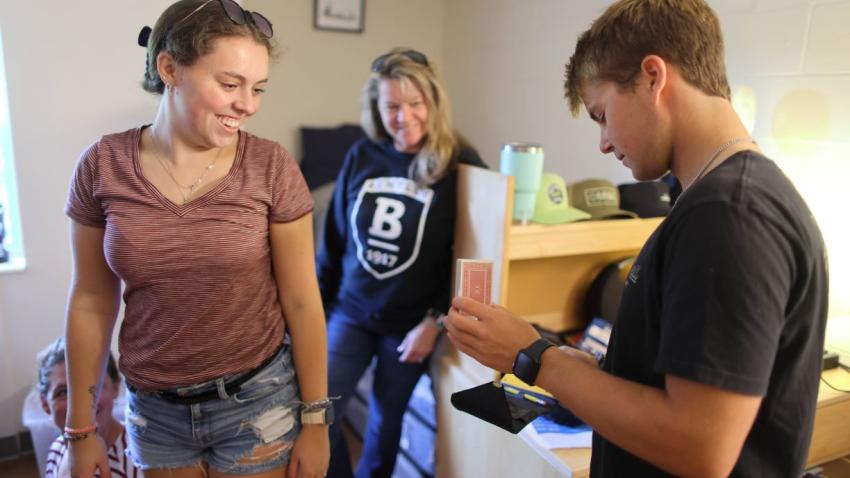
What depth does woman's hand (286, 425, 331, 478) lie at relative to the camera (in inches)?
45.2

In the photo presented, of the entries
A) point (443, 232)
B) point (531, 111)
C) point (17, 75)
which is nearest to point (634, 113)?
point (443, 232)

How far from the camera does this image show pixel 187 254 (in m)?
1.04

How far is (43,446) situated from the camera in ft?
6.12

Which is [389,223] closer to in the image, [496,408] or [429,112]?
[429,112]

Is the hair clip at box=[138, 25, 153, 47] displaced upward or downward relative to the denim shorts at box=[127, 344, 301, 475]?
upward

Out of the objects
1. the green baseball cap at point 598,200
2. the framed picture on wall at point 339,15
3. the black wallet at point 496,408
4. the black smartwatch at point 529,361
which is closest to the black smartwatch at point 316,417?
the black wallet at point 496,408

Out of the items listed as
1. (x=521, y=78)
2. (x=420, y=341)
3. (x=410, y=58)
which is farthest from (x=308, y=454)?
(x=521, y=78)

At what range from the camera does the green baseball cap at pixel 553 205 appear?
1.56 m

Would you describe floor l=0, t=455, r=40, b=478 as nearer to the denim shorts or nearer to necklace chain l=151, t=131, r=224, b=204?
the denim shorts

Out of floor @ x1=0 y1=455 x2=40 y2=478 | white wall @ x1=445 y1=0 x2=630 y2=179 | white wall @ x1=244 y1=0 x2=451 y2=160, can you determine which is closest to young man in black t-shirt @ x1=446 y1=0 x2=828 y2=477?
white wall @ x1=445 y1=0 x2=630 y2=179

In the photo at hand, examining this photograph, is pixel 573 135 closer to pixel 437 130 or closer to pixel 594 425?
pixel 437 130

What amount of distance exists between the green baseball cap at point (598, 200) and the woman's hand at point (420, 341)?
55 cm

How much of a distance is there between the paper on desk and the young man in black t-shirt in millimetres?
A: 489

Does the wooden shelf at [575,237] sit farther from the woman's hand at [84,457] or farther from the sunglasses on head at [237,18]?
the woman's hand at [84,457]
